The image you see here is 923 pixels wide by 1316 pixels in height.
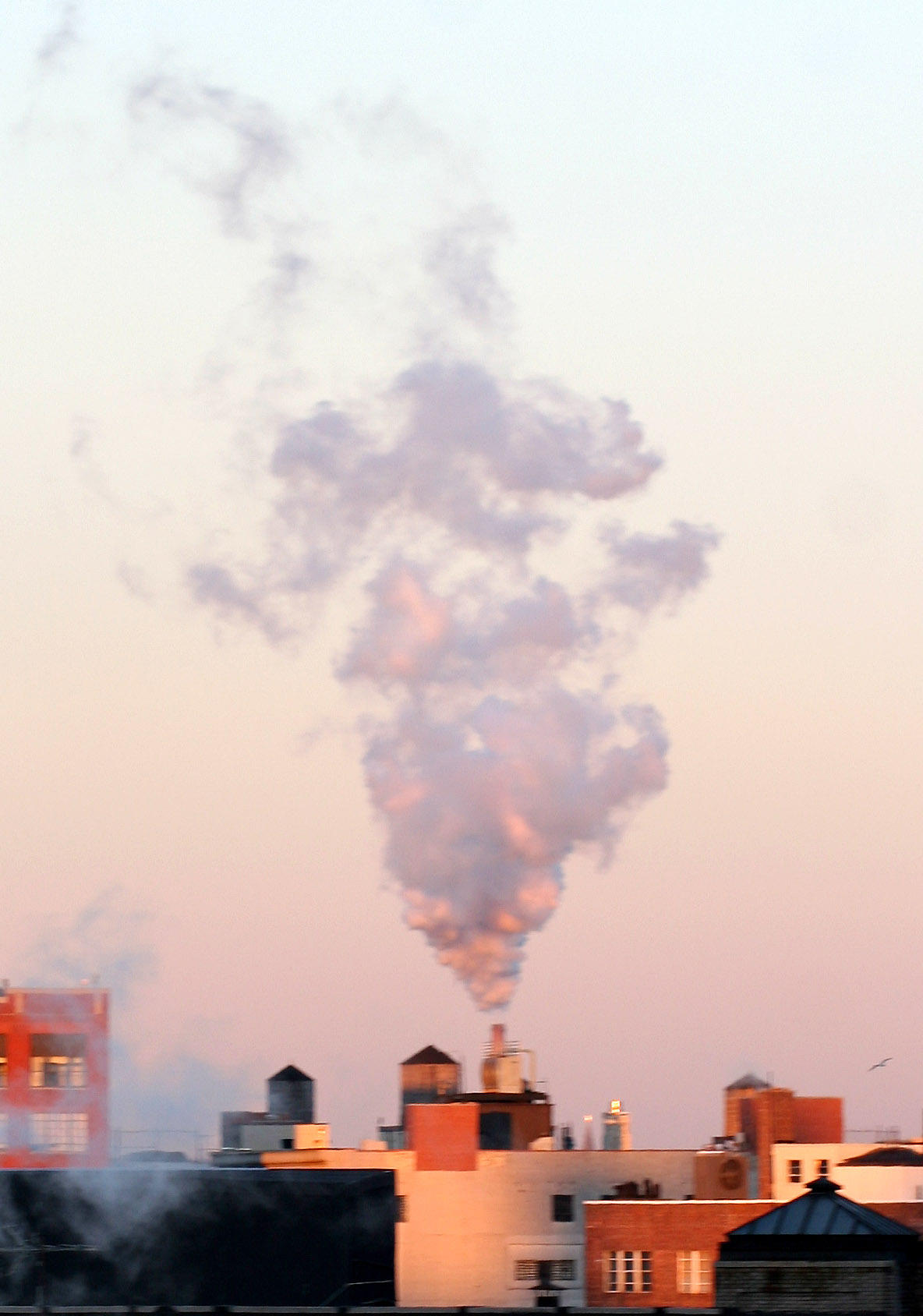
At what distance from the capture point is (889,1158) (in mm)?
135125

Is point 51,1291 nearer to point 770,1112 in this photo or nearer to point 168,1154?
point 168,1154

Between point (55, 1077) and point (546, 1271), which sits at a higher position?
point (55, 1077)

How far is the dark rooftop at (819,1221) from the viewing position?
86688 millimetres

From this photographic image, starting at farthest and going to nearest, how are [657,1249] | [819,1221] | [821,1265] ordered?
[657,1249]
[819,1221]
[821,1265]

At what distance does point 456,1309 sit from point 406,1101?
83172 mm

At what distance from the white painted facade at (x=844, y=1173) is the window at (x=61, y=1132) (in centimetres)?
3677

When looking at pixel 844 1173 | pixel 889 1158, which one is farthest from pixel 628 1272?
pixel 889 1158

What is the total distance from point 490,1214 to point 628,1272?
22861 mm

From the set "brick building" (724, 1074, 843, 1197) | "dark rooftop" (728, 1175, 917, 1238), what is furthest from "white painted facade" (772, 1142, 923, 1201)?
"dark rooftop" (728, 1175, 917, 1238)

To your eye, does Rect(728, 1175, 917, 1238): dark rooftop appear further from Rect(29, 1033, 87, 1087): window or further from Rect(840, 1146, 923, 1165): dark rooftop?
Rect(29, 1033, 87, 1087): window

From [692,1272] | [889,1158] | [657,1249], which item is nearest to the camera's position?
[692,1272]

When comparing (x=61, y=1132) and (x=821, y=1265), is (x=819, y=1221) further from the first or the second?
(x=61, y=1132)

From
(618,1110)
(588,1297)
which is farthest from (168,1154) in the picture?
(618,1110)

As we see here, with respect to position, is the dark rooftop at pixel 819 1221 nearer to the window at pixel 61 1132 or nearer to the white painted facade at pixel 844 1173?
the white painted facade at pixel 844 1173
